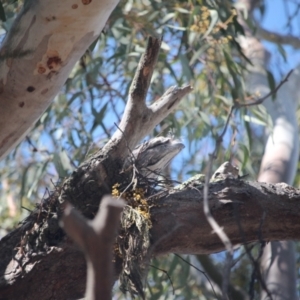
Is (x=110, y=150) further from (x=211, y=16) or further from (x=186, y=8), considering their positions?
(x=186, y=8)

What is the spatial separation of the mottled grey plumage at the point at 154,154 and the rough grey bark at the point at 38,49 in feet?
1.16

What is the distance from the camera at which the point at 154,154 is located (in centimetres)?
225

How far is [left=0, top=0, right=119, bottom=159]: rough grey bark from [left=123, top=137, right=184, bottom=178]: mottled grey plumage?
0.35 meters

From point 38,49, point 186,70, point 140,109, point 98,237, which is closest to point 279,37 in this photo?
point 186,70

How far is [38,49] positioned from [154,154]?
52cm

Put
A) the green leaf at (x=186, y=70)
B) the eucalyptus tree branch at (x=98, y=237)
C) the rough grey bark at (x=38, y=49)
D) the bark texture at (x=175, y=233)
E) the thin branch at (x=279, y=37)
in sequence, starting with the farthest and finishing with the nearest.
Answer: the thin branch at (x=279, y=37), the green leaf at (x=186, y=70), the rough grey bark at (x=38, y=49), the bark texture at (x=175, y=233), the eucalyptus tree branch at (x=98, y=237)

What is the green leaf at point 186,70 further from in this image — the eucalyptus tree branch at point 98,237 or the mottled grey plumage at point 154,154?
the eucalyptus tree branch at point 98,237

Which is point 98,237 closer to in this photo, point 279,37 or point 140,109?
point 140,109

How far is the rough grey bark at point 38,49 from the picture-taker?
200 cm

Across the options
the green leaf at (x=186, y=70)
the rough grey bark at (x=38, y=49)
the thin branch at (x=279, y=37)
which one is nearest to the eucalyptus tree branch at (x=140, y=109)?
the rough grey bark at (x=38, y=49)

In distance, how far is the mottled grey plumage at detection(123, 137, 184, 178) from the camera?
7.04ft

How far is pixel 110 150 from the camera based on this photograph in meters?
2.02

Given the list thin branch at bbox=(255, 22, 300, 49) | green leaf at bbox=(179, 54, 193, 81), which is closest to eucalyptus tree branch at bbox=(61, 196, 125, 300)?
green leaf at bbox=(179, 54, 193, 81)

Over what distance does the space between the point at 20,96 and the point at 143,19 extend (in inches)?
72.5
